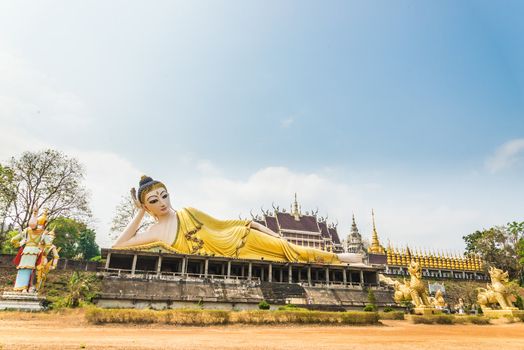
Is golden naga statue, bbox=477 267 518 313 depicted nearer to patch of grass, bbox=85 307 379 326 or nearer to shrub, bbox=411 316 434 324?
shrub, bbox=411 316 434 324

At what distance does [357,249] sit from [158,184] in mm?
37943

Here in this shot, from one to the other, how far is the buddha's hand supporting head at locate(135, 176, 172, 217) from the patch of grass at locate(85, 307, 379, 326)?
58.5 ft

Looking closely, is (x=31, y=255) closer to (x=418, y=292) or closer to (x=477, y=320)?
(x=418, y=292)

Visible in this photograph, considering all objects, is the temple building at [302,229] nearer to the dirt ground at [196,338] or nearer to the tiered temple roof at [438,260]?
the tiered temple roof at [438,260]

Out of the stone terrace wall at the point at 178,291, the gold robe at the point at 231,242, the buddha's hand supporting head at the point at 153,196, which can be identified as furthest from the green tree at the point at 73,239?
the stone terrace wall at the point at 178,291

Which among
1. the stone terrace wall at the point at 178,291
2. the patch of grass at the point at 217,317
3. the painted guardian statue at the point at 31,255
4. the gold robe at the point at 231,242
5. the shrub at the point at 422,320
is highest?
the gold robe at the point at 231,242

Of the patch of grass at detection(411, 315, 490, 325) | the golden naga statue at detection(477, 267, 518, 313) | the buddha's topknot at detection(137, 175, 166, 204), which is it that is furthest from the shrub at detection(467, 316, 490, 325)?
the buddha's topknot at detection(137, 175, 166, 204)

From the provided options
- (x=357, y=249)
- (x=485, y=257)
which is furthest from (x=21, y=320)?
(x=485, y=257)

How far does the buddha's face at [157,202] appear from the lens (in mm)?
30562

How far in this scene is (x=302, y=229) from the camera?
51656mm

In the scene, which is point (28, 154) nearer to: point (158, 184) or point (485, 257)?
point (158, 184)

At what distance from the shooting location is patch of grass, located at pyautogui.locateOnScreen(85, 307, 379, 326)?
1316 cm

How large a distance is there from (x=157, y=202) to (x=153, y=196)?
2.21ft

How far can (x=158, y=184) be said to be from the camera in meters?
31.0
